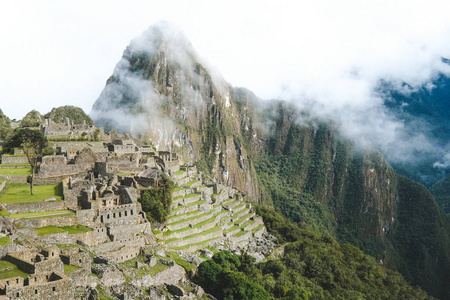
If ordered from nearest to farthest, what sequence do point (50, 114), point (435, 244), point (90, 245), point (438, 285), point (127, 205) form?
point (90, 245) < point (127, 205) < point (50, 114) < point (438, 285) < point (435, 244)

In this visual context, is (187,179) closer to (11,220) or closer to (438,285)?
(11,220)

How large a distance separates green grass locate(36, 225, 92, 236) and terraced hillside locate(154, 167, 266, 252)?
9.69m

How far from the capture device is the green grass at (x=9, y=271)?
62.8 feet

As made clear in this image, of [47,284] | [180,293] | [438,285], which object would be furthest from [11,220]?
[438,285]

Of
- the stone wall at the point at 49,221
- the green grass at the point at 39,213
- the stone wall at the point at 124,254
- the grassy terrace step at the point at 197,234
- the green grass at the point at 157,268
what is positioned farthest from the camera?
the grassy terrace step at the point at 197,234

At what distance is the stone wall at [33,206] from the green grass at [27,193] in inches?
35.6

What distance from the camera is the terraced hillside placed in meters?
40.9

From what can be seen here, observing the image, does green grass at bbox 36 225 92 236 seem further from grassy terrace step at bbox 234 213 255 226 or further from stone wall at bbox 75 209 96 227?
grassy terrace step at bbox 234 213 255 226

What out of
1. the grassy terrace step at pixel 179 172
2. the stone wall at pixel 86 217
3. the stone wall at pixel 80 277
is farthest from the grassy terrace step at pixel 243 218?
the stone wall at pixel 80 277

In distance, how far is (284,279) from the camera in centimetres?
4356

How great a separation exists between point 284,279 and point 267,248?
1208 centimetres

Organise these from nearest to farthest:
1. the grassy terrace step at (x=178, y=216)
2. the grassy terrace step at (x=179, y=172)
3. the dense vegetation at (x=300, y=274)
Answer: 1. the dense vegetation at (x=300, y=274)
2. the grassy terrace step at (x=178, y=216)
3. the grassy terrace step at (x=179, y=172)

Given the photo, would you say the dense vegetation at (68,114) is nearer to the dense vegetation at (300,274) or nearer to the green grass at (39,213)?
the dense vegetation at (300,274)

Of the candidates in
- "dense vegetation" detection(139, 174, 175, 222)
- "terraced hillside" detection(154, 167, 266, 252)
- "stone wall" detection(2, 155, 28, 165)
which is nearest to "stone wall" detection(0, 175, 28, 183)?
"stone wall" detection(2, 155, 28, 165)
